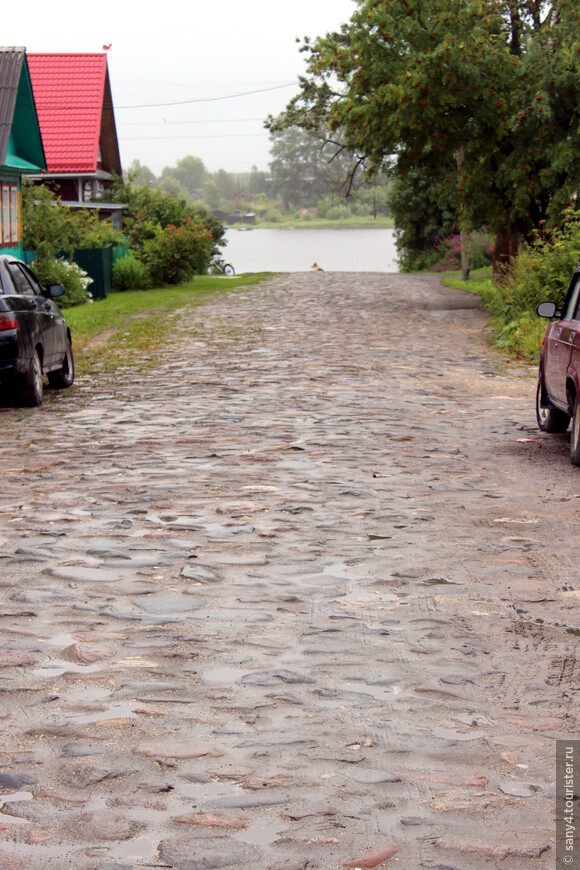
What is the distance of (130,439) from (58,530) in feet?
13.2

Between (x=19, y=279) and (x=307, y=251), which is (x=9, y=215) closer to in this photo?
(x=19, y=279)

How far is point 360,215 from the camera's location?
541ft

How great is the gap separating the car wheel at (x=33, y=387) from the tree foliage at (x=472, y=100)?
16490mm

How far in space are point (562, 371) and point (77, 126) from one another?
1594 inches

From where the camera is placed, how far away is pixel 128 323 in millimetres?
28094

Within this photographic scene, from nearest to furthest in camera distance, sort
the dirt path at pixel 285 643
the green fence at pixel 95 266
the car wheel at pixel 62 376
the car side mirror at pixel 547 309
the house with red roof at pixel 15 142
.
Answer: the dirt path at pixel 285 643
the car side mirror at pixel 547 309
the car wheel at pixel 62 376
the house with red roof at pixel 15 142
the green fence at pixel 95 266

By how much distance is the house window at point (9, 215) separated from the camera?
104ft

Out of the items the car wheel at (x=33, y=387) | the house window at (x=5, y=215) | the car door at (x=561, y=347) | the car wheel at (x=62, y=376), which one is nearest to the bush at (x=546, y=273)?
the car wheel at (x=62, y=376)

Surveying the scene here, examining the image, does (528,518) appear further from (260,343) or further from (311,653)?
(260,343)

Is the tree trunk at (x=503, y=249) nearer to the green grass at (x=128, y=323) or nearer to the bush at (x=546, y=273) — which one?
the green grass at (x=128, y=323)

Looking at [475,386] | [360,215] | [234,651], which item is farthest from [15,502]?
[360,215]

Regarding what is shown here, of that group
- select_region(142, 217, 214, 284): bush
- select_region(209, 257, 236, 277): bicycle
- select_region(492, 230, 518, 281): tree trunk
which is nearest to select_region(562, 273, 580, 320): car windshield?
select_region(492, 230, 518, 281): tree trunk

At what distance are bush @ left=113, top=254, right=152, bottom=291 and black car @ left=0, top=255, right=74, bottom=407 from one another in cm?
2366

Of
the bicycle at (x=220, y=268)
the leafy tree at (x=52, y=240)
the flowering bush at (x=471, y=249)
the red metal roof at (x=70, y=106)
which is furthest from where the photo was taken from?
the bicycle at (x=220, y=268)
